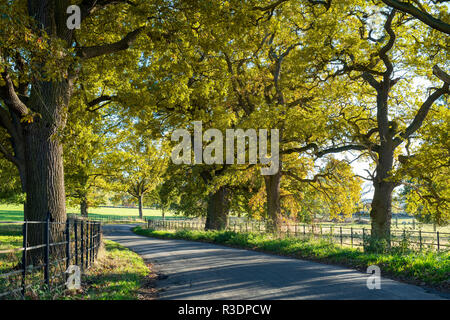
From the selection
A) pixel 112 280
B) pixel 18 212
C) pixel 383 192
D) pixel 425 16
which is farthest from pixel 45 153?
pixel 18 212

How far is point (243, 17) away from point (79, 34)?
6.44 metres

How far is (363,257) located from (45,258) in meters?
9.73

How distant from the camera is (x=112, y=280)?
10.1m

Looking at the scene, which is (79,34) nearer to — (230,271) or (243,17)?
(243,17)

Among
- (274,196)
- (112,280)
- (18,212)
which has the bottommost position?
(18,212)

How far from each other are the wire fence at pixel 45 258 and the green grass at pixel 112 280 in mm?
416

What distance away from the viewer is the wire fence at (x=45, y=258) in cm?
692

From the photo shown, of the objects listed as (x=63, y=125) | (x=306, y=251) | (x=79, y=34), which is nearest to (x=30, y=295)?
(x=63, y=125)

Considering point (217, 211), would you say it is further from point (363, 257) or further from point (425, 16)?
point (425, 16)

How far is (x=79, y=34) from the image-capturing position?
1425cm

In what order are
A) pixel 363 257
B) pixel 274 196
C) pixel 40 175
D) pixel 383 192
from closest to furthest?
pixel 40 175
pixel 363 257
pixel 383 192
pixel 274 196

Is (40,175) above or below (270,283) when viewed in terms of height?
above

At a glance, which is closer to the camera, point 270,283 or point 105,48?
point 270,283
